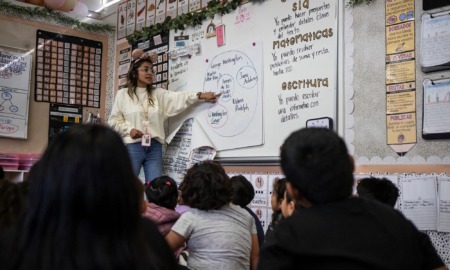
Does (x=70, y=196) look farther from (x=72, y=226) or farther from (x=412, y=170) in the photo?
(x=412, y=170)

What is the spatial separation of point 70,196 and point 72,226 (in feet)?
0.17

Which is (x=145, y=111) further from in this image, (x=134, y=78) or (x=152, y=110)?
(x=134, y=78)

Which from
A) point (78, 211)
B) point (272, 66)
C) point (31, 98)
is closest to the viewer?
point (78, 211)

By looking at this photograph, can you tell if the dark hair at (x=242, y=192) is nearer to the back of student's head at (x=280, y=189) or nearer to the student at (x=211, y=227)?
the back of student's head at (x=280, y=189)

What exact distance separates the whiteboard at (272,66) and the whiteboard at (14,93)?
1663 millimetres

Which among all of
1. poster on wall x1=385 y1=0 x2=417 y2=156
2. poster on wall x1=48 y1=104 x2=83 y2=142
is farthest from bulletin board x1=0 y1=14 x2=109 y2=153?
poster on wall x1=385 y1=0 x2=417 y2=156

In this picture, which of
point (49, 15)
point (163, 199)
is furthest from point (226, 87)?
point (49, 15)

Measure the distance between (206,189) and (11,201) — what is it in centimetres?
93

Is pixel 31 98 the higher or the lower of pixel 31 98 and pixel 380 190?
the higher

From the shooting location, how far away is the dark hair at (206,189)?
216 cm

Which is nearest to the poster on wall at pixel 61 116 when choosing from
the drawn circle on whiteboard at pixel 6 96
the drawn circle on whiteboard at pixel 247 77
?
the drawn circle on whiteboard at pixel 6 96

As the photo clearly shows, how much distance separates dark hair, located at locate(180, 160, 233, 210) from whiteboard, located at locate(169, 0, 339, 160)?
3.69 ft

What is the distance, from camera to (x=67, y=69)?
197 inches

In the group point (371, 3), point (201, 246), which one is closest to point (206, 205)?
point (201, 246)
